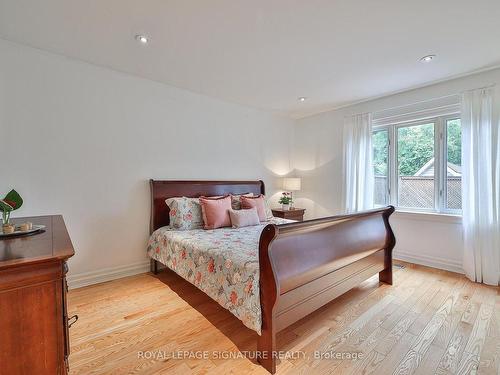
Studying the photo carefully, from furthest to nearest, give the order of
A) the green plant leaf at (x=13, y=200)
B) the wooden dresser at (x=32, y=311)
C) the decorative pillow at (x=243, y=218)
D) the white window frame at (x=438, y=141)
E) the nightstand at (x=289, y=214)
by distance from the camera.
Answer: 1. the nightstand at (x=289, y=214)
2. the white window frame at (x=438, y=141)
3. the decorative pillow at (x=243, y=218)
4. the green plant leaf at (x=13, y=200)
5. the wooden dresser at (x=32, y=311)

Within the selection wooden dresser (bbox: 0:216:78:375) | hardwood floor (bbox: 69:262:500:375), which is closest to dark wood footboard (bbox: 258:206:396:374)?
hardwood floor (bbox: 69:262:500:375)

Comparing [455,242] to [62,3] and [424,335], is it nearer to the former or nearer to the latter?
[424,335]

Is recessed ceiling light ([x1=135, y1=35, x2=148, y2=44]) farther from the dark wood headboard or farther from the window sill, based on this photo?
the window sill

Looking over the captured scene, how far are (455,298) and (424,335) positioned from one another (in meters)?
0.89

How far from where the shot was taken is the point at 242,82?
317 centimetres

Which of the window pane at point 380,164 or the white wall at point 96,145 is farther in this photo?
the window pane at point 380,164

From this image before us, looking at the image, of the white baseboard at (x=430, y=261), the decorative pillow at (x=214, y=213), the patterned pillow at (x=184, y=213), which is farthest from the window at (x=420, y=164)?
the patterned pillow at (x=184, y=213)

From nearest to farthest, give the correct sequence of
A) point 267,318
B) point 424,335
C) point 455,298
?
point 267,318 → point 424,335 → point 455,298

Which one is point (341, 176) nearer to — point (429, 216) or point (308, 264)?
point (429, 216)

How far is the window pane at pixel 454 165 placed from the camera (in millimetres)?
3127

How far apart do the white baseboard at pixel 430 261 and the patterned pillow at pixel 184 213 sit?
289cm

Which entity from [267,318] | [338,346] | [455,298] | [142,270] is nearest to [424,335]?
[338,346]

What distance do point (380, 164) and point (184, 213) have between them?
3.04m

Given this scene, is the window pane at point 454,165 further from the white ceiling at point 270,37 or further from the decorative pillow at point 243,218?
the decorative pillow at point 243,218
